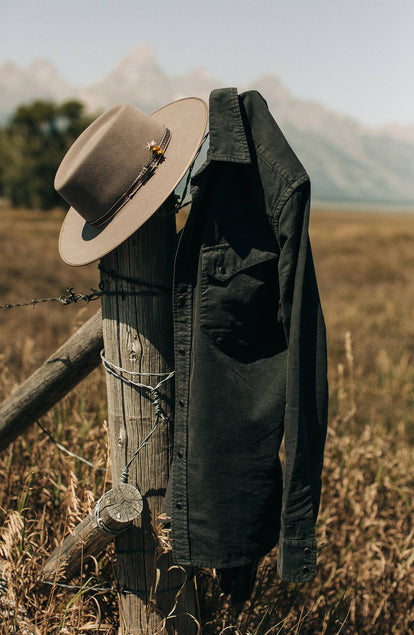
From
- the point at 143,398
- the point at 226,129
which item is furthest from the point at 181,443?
the point at 226,129

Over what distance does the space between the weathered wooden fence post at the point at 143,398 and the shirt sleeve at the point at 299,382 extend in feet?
1.48

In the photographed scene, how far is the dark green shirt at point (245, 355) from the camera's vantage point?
5.75 ft

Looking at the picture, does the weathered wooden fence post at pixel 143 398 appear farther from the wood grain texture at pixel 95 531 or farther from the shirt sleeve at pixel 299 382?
the shirt sleeve at pixel 299 382

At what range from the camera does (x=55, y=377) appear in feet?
6.70

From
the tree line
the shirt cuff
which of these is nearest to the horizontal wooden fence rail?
the shirt cuff

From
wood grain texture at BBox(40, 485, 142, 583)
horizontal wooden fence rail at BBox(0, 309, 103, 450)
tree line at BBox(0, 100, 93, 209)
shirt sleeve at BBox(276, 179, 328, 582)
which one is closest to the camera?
shirt sleeve at BBox(276, 179, 328, 582)

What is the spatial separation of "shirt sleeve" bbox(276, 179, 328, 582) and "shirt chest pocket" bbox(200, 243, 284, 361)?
9cm

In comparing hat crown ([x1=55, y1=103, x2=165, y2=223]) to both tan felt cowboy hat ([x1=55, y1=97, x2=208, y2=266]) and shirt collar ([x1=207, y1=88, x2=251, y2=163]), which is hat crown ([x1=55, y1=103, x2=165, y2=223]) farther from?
shirt collar ([x1=207, y1=88, x2=251, y2=163])

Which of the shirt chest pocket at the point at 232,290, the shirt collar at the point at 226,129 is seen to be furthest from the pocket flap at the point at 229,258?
the shirt collar at the point at 226,129

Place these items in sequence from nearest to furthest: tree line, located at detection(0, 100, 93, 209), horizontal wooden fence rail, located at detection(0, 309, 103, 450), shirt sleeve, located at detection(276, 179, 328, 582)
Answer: shirt sleeve, located at detection(276, 179, 328, 582), horizontal wooden fence rail, located at detection(0, 309, 103, 450), tree line, located at detection(0, 100, 93, 209)

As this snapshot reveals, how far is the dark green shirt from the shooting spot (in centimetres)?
175

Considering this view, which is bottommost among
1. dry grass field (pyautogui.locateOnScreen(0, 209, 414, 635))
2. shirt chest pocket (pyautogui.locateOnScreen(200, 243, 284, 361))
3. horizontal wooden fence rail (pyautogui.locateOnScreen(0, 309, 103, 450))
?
dry grass field (pyautogui.locateOnScreen(0, 209, 414, 635))

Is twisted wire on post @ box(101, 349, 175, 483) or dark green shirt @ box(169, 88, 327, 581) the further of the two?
twisted wire on post @ box(101, 349, 175, 483)

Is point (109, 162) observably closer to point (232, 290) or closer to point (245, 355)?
point (232, 290)
